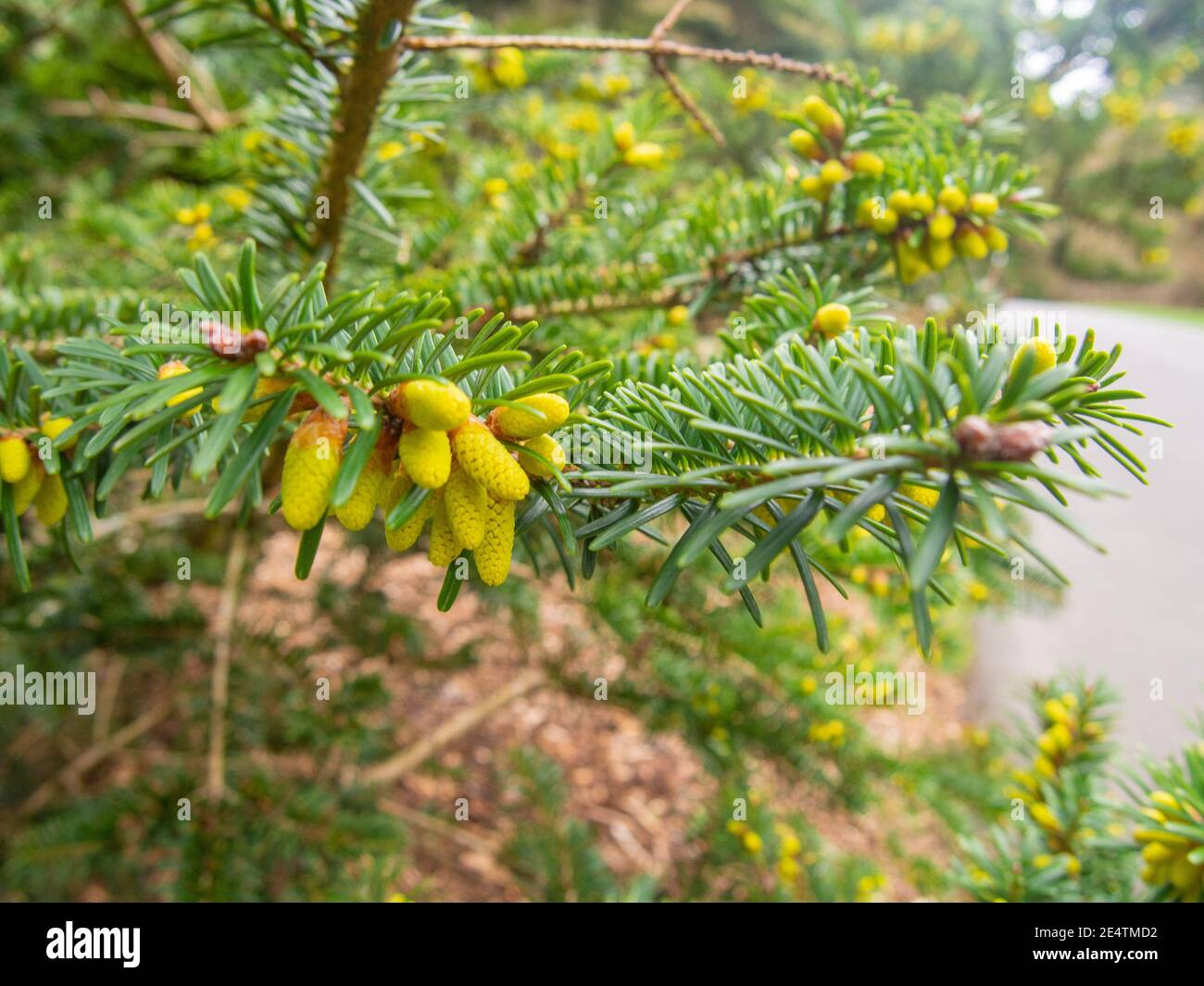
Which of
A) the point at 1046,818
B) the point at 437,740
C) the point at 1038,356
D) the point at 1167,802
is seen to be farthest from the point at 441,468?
the point at 437,740

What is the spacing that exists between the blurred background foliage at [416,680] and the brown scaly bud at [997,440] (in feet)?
1.16

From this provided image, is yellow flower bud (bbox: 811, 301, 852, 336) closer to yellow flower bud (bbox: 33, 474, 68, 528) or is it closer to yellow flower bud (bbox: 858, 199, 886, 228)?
yellow flower bud (bbox: 858, 199, 886, 228)

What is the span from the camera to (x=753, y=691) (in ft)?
2.83

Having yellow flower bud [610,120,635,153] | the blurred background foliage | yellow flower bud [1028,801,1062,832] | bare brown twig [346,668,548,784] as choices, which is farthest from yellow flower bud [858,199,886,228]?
bare brown twig [346,668,548,784]

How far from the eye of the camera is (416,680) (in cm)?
145

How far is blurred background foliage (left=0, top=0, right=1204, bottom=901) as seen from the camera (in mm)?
617

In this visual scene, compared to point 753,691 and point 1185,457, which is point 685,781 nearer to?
point 753,691

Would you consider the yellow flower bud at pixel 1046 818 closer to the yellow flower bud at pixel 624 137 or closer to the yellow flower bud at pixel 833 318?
the yellow flower bud at pixel 833 318

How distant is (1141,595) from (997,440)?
214 centimetres

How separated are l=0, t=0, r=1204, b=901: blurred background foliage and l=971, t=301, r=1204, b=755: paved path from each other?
548 millimetres

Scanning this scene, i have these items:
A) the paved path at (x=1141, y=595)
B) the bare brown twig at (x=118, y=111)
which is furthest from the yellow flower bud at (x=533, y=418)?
the paved path at (x=1141, y=595)

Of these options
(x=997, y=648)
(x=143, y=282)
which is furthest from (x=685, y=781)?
(x=143, y=282)

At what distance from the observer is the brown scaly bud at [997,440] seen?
221 mm

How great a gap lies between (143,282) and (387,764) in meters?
0.90
